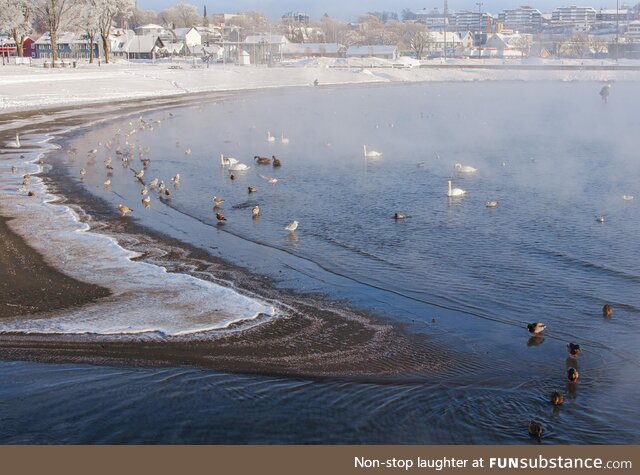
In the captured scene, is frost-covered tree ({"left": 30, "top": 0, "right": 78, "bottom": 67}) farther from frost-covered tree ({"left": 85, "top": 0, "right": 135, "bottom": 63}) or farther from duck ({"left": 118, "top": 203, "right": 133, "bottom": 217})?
duck ({"left": 118, "top": 203, "right": 133, "bottom": 217})

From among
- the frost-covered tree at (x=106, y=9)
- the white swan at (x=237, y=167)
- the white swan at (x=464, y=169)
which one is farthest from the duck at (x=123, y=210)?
the frost-covered tree at (x=106, y=9)

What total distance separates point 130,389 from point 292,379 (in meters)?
2.18

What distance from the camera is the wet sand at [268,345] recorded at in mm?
11820

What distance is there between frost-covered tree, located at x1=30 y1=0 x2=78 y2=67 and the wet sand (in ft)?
250

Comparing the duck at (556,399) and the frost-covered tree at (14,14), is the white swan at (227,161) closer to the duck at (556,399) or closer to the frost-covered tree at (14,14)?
the duck at (556,399)

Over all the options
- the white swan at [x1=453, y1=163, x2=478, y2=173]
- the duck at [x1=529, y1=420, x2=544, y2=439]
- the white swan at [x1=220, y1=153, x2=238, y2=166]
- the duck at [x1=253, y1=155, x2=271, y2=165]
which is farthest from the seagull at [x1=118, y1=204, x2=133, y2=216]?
the duck at [x1=529, y1=420, x2=544, y2=439]

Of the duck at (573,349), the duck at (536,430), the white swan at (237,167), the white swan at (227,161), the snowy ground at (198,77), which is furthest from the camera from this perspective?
the snowy ground at (198,77)

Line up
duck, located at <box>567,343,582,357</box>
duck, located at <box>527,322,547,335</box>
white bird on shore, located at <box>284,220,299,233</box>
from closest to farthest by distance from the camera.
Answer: duck, located at <box>567,343,582,357</box>
duck, located at <box>527,322,547,335</box>
white bird on shore, located at <box>284,220,299,233</box>

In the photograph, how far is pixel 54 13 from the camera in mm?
84875

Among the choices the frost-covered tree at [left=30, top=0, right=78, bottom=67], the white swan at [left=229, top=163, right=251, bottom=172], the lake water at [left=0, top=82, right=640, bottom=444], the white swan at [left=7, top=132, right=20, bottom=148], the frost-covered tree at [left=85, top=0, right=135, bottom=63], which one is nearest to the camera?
the lake water at [left=0, top=82, right=640, bottom=444]

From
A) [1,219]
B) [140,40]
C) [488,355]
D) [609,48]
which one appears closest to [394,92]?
[140,40]

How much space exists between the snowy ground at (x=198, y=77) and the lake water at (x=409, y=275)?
25.3m

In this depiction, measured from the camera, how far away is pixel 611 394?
36.3 feet

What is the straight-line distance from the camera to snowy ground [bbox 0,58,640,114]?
67062 millimetres
